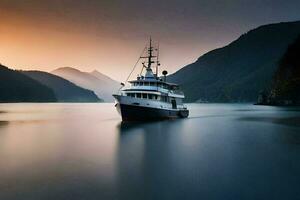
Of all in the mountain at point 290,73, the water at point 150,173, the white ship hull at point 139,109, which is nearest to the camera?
the water at point 150,173

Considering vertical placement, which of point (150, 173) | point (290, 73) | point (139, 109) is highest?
point (290, 73)

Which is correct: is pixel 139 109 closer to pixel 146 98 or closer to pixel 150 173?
pixel 146 98

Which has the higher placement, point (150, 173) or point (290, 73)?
point (290, 73)

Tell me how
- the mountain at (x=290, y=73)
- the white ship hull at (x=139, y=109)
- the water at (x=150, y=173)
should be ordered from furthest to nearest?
the mountain at (x=290, y=73)
the white ship hull at (x=139, y=109)
the water at (x=150, y=173)

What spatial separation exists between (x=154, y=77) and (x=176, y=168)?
3820 cm

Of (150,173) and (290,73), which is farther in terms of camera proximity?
(290,73)

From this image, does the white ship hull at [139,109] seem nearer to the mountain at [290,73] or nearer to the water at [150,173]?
the water at [150,173]

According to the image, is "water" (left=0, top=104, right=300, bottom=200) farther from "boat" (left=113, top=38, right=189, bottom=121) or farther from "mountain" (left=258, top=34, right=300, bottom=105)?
"mountain" (left=258, top=34, right=300, bottom=105)

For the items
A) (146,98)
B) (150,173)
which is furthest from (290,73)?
(150,173)

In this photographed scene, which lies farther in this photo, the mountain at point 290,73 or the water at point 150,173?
the mountain at point 290,73

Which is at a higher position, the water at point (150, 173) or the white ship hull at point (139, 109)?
the white ship hull at point (139, 109)

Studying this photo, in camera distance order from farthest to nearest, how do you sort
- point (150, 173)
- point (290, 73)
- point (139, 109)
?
point (290, 73) < point (139, 109) < point (150, 173)

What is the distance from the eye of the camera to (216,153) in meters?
26.3

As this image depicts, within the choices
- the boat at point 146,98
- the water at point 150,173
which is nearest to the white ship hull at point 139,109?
the boat at point 146,98
